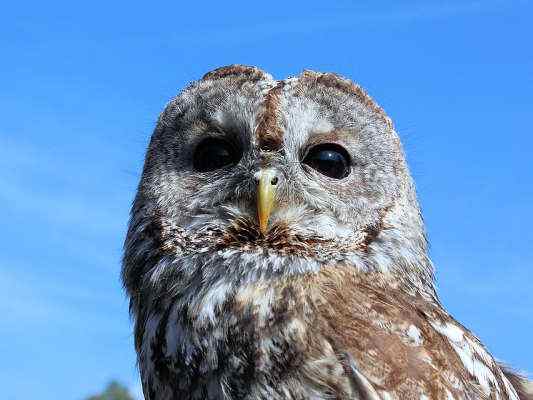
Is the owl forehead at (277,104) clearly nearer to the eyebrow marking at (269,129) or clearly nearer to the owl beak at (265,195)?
the eyebrow marking at (269,129)

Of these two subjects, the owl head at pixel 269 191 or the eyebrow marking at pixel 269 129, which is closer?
the owl head at pixel 269 191

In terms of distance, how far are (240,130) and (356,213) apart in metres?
0.72

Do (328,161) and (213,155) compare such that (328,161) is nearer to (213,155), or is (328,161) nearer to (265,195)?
(265,195)

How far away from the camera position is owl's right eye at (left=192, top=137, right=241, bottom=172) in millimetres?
4441

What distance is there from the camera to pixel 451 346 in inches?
151

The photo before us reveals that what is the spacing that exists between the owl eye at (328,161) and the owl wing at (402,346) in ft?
2.05

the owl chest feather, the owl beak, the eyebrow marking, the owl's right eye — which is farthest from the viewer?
the owl's right eye

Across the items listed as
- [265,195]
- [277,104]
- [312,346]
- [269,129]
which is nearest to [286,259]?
[265,195]

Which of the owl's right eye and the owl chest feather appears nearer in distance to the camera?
the owl chest feather

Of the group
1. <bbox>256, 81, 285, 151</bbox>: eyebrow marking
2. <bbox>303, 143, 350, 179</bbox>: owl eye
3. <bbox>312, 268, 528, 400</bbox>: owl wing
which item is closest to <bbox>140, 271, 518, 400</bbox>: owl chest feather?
<bbox>312, 268, 528, 400</bbox>: owl wing

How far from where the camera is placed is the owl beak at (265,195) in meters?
4.09

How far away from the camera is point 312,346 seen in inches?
141

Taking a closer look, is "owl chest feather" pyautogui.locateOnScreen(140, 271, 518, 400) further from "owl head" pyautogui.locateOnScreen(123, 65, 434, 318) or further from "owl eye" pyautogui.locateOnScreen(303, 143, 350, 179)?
"owl eye" pyautogui.locateOnScreen(303, 143, 350, 179)

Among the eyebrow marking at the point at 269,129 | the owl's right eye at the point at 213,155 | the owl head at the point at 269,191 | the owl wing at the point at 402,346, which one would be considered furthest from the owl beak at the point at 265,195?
the owl wing at the point at 402,346
